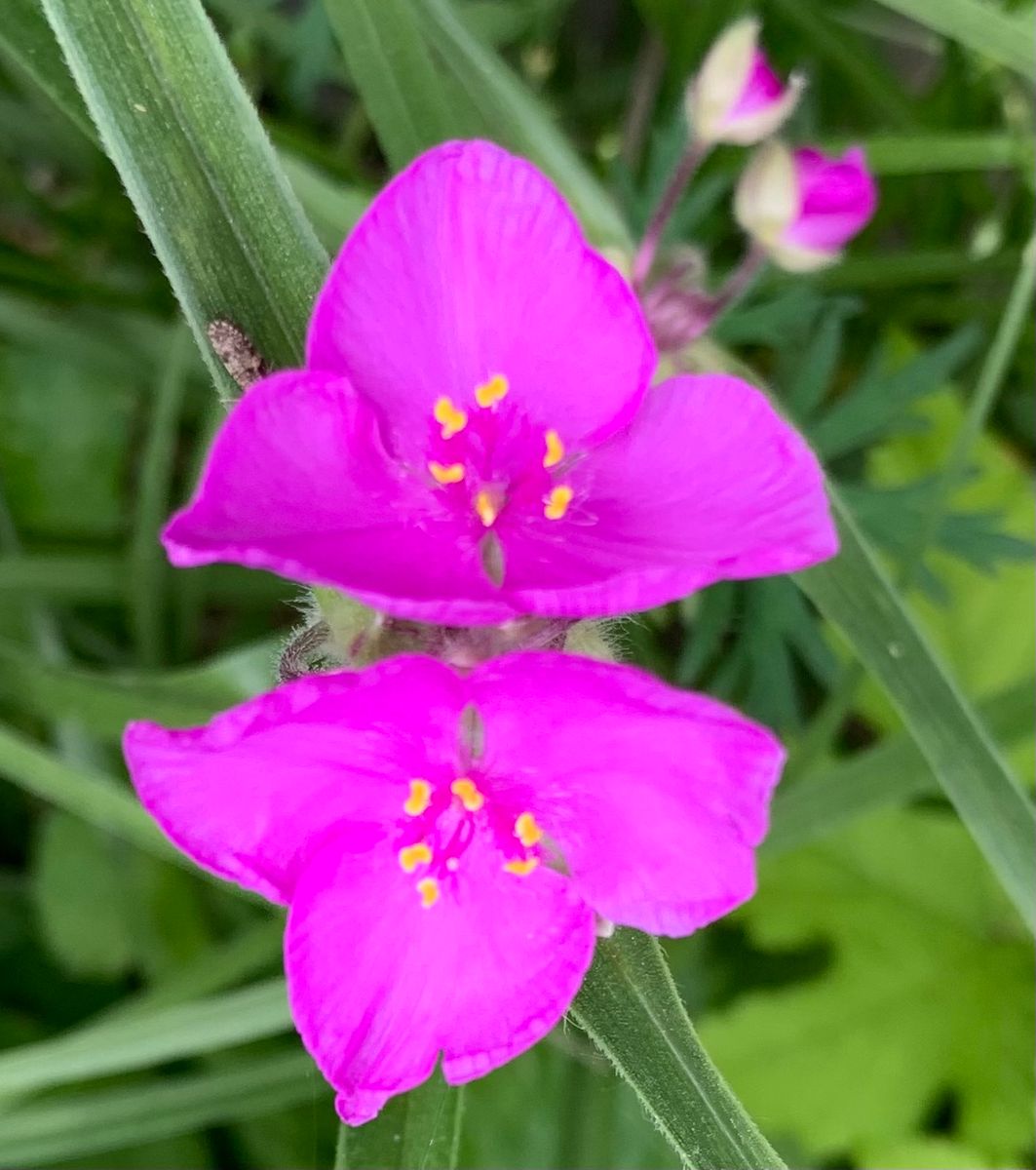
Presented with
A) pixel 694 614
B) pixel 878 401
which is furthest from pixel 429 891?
pixel 878 401

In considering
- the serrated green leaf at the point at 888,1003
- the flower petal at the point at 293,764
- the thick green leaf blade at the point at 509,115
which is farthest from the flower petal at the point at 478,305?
the serrated green leaf at the point at 888,1003

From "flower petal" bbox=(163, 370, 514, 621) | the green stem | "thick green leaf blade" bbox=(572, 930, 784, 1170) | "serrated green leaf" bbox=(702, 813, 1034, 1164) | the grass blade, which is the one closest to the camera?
"flower petal" bbox=(163, 370, 514, 621)

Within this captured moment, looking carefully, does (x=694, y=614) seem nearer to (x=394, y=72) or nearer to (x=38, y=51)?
(x=394, y=72)

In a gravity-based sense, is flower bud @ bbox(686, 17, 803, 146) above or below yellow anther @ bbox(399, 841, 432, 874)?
above

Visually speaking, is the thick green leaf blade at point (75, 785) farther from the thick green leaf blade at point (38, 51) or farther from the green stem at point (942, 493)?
the green stem at point (942, 493)

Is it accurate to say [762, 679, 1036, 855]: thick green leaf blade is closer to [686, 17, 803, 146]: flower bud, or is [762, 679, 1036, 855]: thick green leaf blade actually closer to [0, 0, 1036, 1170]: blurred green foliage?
[0, 0, 1036, 1170]: blurred green foliage

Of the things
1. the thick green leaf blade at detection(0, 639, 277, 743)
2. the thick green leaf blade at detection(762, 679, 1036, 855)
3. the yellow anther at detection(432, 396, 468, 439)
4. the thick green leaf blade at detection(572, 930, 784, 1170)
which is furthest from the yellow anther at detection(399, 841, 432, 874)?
the thick green leaf blade at detection(762, 679, 1036, 855)

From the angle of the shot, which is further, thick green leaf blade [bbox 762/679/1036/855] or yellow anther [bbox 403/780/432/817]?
thick green leaf blade [bbox 762/679/1036/855]
